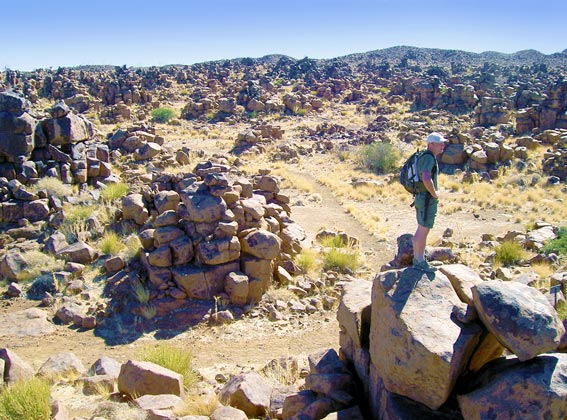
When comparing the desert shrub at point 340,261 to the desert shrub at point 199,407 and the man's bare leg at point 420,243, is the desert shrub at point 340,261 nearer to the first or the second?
the man's bare leg at point 420,243

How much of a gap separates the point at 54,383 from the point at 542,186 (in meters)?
21.8

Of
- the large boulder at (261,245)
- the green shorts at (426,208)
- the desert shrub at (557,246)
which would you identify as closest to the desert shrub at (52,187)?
the large boulder at (261,245)

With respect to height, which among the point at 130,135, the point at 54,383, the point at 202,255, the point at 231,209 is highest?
the point at 130,135

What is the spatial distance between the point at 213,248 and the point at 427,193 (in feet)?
19.4

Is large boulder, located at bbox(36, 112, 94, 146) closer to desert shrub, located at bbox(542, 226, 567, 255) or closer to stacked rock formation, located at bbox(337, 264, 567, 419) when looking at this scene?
stacked rock formation, located at bbox(337, 264, 567, 419)

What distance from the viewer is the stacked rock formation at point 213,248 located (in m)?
11.2

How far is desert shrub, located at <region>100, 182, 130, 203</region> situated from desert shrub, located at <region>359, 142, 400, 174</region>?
50.4ft

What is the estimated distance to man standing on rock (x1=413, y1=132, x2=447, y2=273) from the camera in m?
6.76

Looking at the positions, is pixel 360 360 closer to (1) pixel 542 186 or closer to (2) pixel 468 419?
(2) pixel 468 419

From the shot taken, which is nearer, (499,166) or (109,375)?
(109,375)

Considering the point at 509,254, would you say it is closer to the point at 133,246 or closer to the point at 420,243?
the point at 420,243

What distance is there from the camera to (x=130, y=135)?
85.5ft

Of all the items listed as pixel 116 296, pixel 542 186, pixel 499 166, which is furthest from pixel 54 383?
pixel 499 166

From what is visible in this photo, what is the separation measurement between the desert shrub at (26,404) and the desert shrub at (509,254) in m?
11.6
